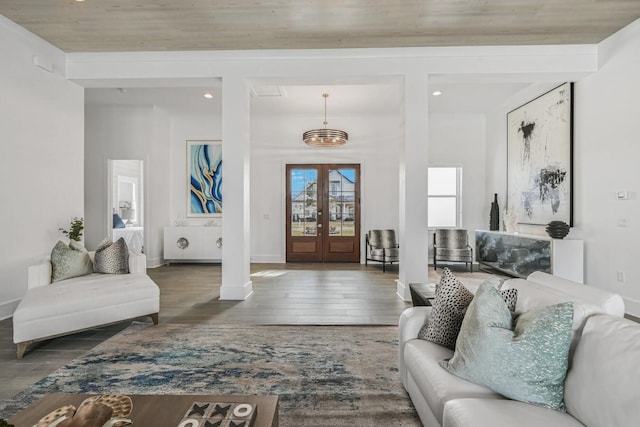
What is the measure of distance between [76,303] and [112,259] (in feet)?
2.52

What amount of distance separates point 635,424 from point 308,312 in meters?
3.00

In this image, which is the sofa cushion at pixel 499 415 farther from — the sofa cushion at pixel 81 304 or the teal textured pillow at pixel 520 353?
the sofa cushion at pixel 81 304

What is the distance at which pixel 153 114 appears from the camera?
655 cm

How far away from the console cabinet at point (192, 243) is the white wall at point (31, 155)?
2.20m

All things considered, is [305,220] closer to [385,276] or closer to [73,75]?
[385,276]

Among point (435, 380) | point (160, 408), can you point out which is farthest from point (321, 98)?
point (160, 408)

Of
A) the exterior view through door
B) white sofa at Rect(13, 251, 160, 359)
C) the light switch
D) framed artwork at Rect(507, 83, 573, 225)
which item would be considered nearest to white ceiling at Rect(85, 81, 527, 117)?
framed artwork at Rect(507, 83, 573, 225)

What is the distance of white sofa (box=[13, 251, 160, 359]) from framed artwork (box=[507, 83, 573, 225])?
18.0ft

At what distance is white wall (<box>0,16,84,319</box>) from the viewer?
362 centimetres

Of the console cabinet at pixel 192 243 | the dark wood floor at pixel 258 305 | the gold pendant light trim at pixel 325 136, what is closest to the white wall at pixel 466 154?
the dark wood floor at pixel 258 305

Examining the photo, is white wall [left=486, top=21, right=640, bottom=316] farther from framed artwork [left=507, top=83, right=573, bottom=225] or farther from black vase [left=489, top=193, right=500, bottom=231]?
black vase [left=489, top=193, right=500, bottom=231]

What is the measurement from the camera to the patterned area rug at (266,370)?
192cm

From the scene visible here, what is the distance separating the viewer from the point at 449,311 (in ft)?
5.88

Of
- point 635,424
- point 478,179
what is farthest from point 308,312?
point 478,179
